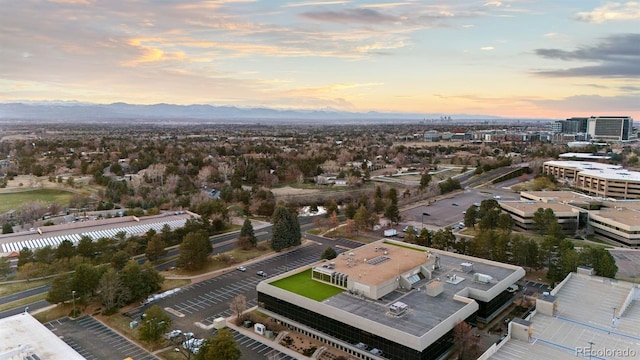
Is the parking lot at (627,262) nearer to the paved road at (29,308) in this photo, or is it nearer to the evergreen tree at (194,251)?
the evergreen tree at (194,251)

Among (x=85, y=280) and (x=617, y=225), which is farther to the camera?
(x=617, y=225)

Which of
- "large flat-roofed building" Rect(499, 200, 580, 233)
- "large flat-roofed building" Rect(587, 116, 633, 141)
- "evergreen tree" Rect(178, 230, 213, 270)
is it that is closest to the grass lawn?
"evergreen tree" Rect(178, 230, 213, 270)

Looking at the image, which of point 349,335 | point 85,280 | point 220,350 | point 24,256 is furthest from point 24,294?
point 349,335

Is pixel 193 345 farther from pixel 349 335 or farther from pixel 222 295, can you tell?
pixel 349 335

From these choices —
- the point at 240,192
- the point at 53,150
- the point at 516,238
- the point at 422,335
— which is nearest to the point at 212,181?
the point at 240,192

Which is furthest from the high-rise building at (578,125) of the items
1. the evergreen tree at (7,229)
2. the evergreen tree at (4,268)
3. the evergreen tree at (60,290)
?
the evergreen tree at (4,268)

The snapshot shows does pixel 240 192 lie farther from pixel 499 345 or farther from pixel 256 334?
pixel 499 345
